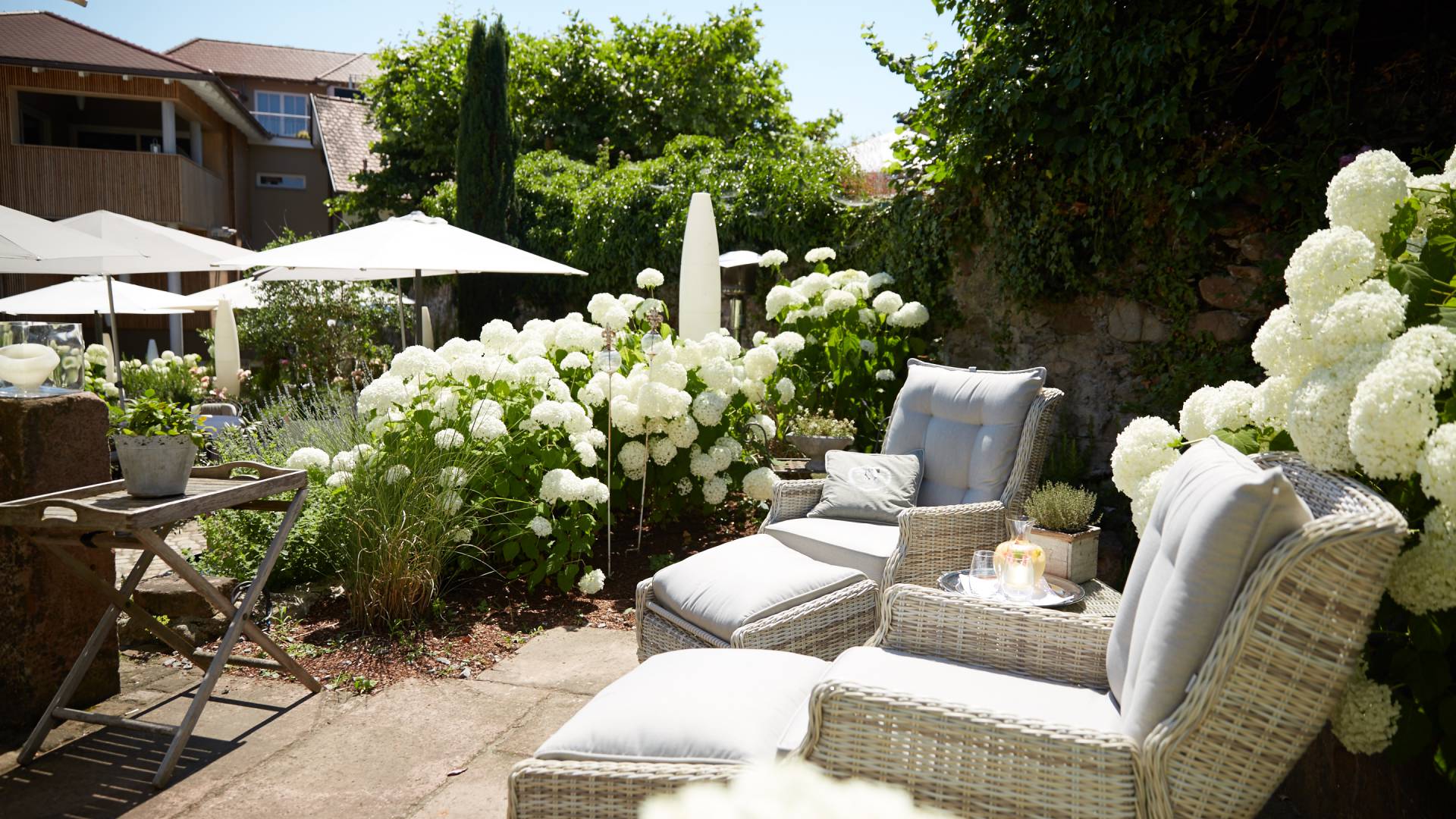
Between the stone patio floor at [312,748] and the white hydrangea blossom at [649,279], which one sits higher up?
the white hydrangea blossom at [649,279]

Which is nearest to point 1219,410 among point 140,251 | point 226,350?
point 140,251

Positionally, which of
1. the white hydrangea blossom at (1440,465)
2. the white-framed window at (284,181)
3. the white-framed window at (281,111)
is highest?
the white-framed window at (281,111)

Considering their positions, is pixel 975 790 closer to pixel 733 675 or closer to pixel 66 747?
pixel 733 675

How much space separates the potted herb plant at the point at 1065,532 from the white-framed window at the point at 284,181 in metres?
23.9

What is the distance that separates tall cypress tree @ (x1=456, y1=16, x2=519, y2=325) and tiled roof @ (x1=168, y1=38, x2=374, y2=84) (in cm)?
1756

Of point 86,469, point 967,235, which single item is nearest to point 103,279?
point 86,469

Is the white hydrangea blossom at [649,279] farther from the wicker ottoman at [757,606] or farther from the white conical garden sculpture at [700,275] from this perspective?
the wicker ottoman at [757,606]

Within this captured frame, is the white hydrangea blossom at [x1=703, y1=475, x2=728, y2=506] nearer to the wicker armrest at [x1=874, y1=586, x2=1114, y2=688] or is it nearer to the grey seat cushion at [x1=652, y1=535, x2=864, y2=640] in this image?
the grey seat cushion at [x1=652, y1=535, x2=864, y2=640]

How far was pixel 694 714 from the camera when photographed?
1782 millimetres

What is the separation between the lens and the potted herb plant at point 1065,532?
132 inches

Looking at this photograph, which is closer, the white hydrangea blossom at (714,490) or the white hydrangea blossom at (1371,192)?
the white hydrangea blossom at (1371,192)

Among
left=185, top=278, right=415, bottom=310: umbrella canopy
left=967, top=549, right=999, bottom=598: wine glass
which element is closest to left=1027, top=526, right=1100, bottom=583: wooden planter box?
left=967, top=549, right=999, bottom=598: wine glass

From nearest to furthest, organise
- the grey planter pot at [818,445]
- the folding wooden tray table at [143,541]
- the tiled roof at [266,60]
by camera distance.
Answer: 1. the folding wooden tray table at [143,541]
2. the grey planter pot at [818,445]
3. the tiled roof at [266,60]

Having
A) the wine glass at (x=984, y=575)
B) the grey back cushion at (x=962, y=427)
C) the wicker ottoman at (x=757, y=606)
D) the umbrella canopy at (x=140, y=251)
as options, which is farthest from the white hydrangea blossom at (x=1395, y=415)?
the umbrella canopy at (x=140, y=251)
